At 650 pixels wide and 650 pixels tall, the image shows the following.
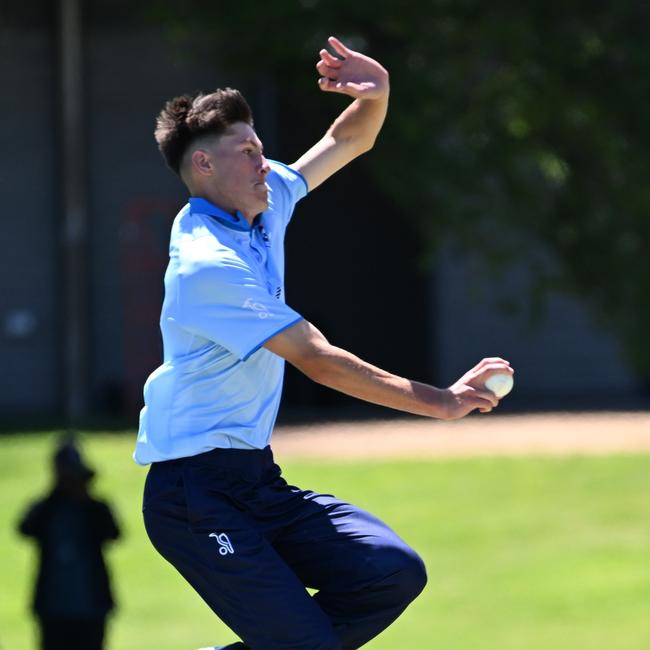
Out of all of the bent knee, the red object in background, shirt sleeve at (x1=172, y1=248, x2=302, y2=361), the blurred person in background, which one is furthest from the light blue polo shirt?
the red object in background

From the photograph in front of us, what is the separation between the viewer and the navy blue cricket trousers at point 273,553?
15.2ft

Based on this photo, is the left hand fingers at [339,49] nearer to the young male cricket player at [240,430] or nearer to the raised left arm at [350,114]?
the raised left arm at [350,114]

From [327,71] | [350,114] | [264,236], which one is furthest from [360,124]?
[264,236]

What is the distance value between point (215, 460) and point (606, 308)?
15076 millimetres

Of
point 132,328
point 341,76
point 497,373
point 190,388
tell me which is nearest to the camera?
point 497,373

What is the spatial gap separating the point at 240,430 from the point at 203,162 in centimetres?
81

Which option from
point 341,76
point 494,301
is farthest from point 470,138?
point 341,76

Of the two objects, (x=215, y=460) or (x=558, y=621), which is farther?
(x=558, y=621)

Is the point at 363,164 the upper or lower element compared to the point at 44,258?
upper

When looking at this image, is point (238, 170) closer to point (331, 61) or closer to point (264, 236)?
point (264, 236)

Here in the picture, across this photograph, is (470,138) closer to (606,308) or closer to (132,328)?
(606,308)

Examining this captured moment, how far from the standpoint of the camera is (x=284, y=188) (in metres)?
5.18

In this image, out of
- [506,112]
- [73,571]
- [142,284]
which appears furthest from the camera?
[142,284]

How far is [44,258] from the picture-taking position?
71.5 feet
